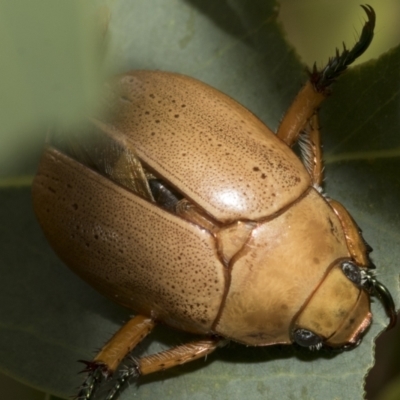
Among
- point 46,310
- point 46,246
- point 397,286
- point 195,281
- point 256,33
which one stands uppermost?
point 256,33

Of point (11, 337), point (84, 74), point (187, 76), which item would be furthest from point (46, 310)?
point (84, 74)

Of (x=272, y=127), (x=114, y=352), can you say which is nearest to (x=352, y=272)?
(x=272, y=127)

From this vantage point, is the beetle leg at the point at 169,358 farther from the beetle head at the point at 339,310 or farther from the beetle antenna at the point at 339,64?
the beetle antenna at the point at 339,64

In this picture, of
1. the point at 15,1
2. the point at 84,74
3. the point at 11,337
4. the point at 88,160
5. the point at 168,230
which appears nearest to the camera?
the point at 15,1

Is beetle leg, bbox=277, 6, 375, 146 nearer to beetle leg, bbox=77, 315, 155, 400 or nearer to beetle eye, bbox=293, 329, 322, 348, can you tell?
beetle eye, bbox=293, 329, 322, 348

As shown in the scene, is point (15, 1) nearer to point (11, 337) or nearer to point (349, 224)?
point (349, 224)

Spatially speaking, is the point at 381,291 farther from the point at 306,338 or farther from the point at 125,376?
the point at 125,376

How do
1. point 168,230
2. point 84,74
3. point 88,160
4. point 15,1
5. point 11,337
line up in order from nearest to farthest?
point 15,1, point 84,74, point 168,230, point 88,160, point 11,337
